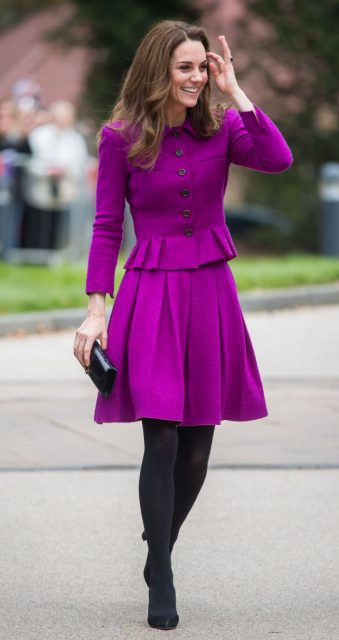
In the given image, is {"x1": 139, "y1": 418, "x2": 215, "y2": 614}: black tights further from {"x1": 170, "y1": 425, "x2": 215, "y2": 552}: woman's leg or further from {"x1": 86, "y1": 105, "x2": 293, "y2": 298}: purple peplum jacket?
{"x1": 86, "y1": 105, "x2": 293, "y2": 298}: purple peplum jacket

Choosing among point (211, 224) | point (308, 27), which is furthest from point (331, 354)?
point (308, 27)

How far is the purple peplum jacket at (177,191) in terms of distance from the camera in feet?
14.4

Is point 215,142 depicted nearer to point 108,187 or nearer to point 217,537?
point 108,187

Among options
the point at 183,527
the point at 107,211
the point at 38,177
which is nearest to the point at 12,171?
the point at 38,177

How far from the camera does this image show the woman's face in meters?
4.33

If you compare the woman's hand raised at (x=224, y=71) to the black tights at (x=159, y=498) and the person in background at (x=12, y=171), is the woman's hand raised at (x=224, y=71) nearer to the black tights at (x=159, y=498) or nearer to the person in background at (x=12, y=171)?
the black tights at (x=159, y=498)

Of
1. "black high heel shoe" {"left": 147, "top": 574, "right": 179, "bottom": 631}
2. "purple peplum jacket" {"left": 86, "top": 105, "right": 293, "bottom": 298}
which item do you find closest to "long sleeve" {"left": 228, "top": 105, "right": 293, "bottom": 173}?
"purple peplum jacket" {"left": 86, "top": 105, "right": 293, "bottom": 298}

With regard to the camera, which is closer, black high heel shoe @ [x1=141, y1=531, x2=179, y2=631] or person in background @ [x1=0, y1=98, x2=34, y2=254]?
black high heel shoe @ [x1=141, y1=531, x2=179, y2=631]

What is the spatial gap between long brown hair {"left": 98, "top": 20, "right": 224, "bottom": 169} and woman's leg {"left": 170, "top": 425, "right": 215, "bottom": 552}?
838mm

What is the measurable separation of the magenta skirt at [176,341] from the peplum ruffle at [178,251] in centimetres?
3

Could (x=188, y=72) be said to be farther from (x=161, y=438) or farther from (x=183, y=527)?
(x=183, y=527)

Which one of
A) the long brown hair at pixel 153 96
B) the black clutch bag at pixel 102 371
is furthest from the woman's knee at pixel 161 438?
the long brown hair at pixel 153 96

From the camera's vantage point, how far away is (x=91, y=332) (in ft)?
14.4

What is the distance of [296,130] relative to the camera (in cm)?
1923
